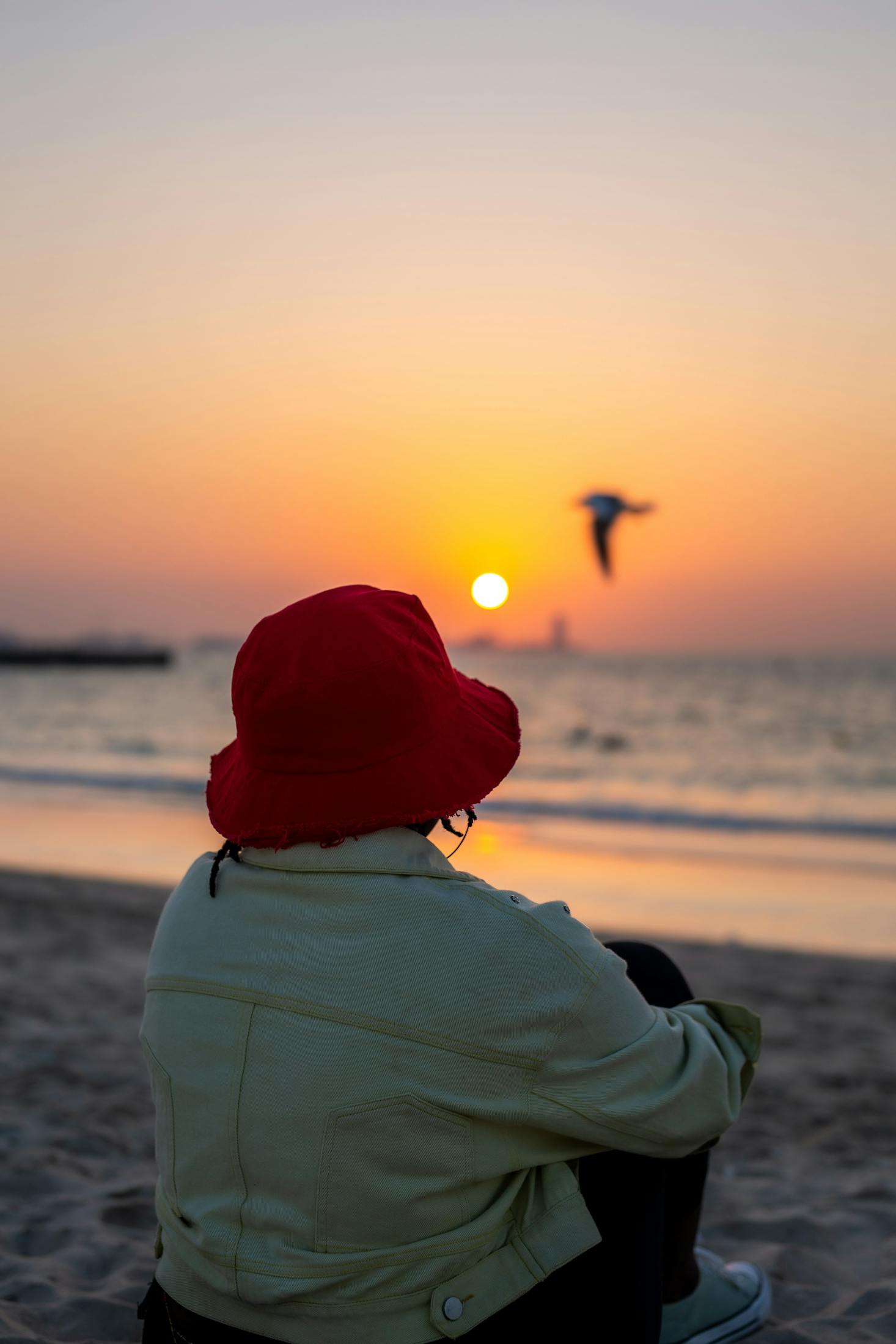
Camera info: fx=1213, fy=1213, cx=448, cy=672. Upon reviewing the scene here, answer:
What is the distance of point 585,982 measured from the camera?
1.44 m

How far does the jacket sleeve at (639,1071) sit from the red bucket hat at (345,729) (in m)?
0.31

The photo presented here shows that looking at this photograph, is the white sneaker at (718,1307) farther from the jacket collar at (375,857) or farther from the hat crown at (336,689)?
the hat crown at (336,689)

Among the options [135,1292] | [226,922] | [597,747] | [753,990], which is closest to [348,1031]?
[226,922]

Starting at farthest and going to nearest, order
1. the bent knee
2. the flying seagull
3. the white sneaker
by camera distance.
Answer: the flying seagull
the white sneaker
the bent knee

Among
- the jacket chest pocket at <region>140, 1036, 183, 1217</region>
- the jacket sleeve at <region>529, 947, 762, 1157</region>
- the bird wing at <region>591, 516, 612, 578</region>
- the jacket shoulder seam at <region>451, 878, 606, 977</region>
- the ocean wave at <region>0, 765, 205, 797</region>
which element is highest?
the bird wing at <region>591, 516, 612, 578</region>

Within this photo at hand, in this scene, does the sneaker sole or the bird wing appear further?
the bird wing

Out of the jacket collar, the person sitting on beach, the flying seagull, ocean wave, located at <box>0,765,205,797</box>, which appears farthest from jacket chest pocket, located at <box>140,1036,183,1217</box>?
ocean wave, located at <box>0,765,205,797</box>

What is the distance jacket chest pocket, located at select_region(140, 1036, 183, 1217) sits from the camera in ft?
5.21

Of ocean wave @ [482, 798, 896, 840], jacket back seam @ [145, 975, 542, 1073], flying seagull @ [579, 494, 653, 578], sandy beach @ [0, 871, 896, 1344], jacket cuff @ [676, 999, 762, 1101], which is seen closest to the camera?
jacket back seam @ [145, 975, 542, 1073]

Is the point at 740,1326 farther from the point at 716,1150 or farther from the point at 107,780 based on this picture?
the point at 107,780

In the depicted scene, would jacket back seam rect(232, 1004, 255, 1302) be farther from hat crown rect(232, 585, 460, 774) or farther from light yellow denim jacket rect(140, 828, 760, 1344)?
hat crown rect(232, 585, 460, 774)

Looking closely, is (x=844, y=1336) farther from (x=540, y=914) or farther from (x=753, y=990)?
(x=753, y=990)

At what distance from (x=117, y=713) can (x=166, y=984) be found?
36686 mm

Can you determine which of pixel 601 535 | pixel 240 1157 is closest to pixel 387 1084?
pixel 240 1157
